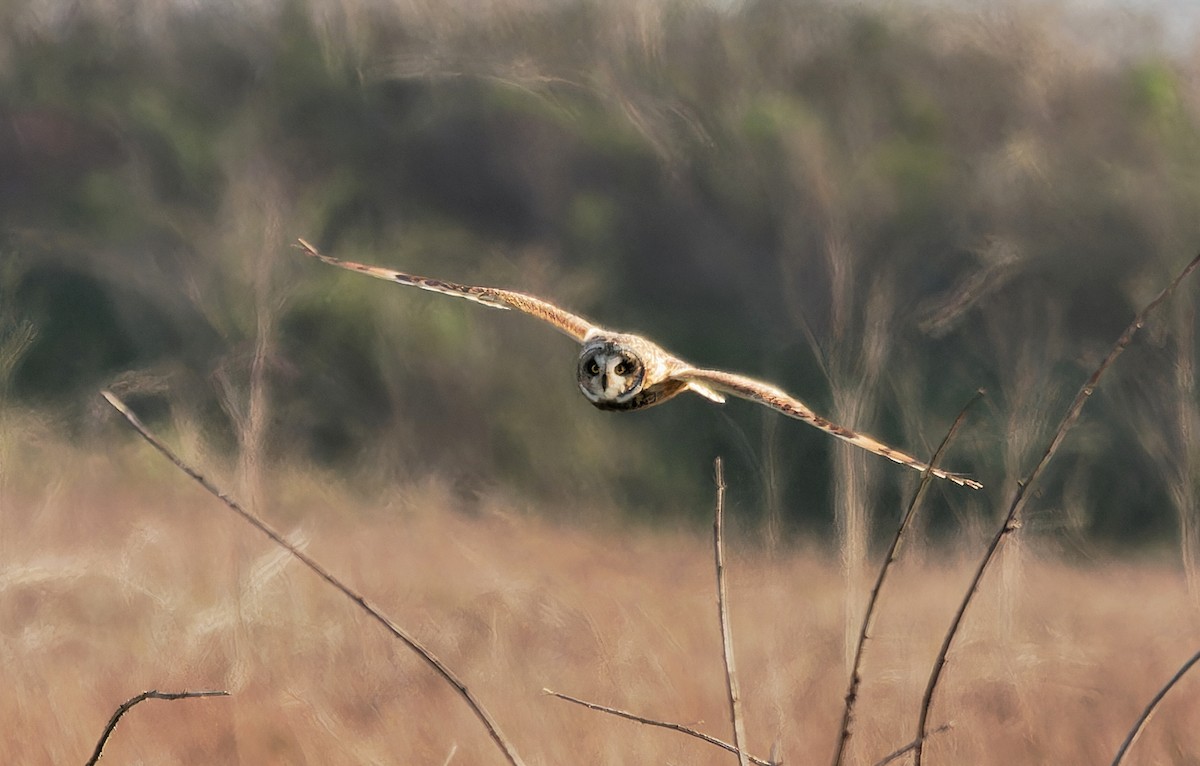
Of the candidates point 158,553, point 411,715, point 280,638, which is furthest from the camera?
point 158,553

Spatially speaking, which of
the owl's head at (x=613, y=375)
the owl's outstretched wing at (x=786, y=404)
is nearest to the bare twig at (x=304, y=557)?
the owl's outstretched wing at (x=786, y=404)

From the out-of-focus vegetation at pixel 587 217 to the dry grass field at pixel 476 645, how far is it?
25.5 inches

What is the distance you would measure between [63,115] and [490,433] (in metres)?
4.02

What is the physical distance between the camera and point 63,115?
9922mm

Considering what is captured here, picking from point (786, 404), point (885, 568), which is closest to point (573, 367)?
point (786, 404)

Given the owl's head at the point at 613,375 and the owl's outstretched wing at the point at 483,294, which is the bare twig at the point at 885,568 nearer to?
the owl's outstretched wing at the point at 483,294

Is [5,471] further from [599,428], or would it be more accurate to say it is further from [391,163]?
[391,163]

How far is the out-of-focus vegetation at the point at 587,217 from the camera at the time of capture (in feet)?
22.3

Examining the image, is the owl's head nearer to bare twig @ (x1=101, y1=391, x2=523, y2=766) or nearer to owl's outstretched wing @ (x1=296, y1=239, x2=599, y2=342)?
owl's outstretched wing @ (x1=296, y1=239, x2=599, y2=342)

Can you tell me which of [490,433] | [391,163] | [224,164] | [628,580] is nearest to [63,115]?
[391,163]

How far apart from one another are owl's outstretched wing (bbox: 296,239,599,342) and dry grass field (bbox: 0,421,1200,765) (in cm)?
117

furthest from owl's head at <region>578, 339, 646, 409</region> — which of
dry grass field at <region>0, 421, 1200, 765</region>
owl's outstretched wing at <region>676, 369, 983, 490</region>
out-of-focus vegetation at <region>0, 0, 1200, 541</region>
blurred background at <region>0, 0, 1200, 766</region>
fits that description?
out-of-focus vegetation at <region>0, 0, 1200, 541</region>

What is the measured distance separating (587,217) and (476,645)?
23.5 feet

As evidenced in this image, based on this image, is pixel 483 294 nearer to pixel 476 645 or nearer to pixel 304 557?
pixel 304 557
